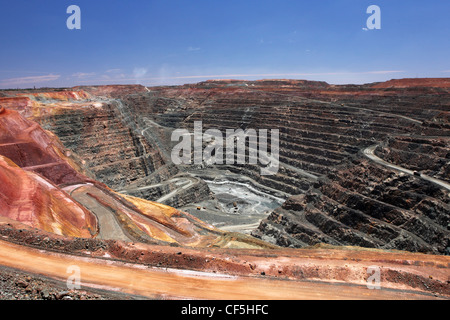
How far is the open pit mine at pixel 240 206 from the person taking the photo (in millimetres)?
10234

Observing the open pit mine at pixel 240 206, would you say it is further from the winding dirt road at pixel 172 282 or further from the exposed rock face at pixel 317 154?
the exposed rock face at pixel 317 154

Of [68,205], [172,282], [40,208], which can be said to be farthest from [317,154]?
[172,282]

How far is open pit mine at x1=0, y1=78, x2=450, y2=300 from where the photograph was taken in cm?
1023

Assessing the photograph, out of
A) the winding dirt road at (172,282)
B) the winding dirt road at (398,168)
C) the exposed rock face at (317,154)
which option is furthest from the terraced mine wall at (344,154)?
the winding dirt road at (172,282)

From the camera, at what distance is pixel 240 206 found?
4159 centimetres

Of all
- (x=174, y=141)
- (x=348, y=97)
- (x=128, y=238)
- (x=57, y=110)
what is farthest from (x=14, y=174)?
(x=348, y=97)

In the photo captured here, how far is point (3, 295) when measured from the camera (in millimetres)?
7871

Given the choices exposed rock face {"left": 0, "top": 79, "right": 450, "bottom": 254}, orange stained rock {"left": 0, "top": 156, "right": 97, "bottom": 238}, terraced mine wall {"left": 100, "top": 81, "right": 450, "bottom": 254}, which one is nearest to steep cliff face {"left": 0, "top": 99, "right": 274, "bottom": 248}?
orange stained rock {"left": 0, "top": 156, "right": 97, "bottom": 238}

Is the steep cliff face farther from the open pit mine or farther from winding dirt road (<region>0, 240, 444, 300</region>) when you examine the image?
winding dirt road (<region>0, 240, 444, 300</region>)

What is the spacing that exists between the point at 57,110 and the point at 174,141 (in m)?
26.2

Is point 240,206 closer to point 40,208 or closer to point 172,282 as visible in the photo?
point 40,208

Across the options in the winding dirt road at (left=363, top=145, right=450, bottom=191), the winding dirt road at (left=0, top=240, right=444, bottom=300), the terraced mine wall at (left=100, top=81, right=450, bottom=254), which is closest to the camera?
the winding dirt road at (left=0, top=240, right=444, bottom=300)

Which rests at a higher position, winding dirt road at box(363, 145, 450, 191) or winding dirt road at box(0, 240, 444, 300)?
winding dirt road at box(363, 145, 450, 191)
